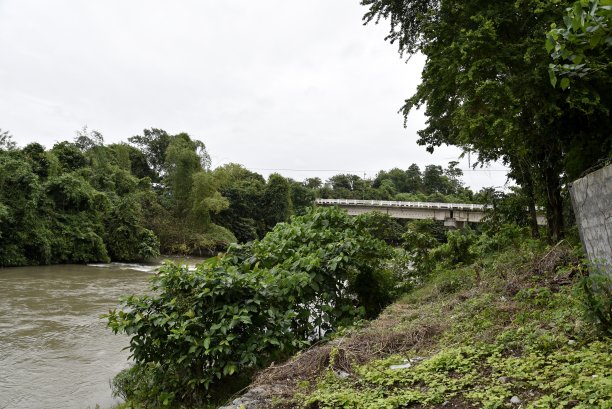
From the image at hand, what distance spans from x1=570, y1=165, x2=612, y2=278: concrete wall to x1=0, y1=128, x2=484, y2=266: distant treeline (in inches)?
214

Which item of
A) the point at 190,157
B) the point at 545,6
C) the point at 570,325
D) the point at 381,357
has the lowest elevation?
the point at 381,357

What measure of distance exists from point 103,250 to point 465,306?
91.6ft

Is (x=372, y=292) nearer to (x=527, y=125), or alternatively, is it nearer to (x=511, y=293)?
(x=511, y=293)

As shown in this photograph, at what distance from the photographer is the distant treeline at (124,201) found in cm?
2502

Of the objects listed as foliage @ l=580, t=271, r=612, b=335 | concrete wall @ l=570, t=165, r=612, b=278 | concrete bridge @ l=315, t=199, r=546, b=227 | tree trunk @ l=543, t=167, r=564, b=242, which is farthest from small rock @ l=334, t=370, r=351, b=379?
concrete bridge @ l=315, t=199, r=546, b=227

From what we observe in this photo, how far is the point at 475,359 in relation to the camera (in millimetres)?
3412

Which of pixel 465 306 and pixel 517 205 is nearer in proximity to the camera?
pixel 465 306

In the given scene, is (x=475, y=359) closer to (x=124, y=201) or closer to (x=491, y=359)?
(x=491, y=359)

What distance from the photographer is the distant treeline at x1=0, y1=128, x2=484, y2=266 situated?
82.1ft

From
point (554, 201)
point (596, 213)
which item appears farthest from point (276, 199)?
point (596, 213)

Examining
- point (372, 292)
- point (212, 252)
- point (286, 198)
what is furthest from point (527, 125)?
point (286, 198)

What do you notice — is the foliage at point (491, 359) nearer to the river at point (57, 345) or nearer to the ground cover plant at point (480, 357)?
the ground cover plant at point (480, 357)

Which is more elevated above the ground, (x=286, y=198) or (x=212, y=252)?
(x=286, y=198)

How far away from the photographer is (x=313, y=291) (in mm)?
5969
